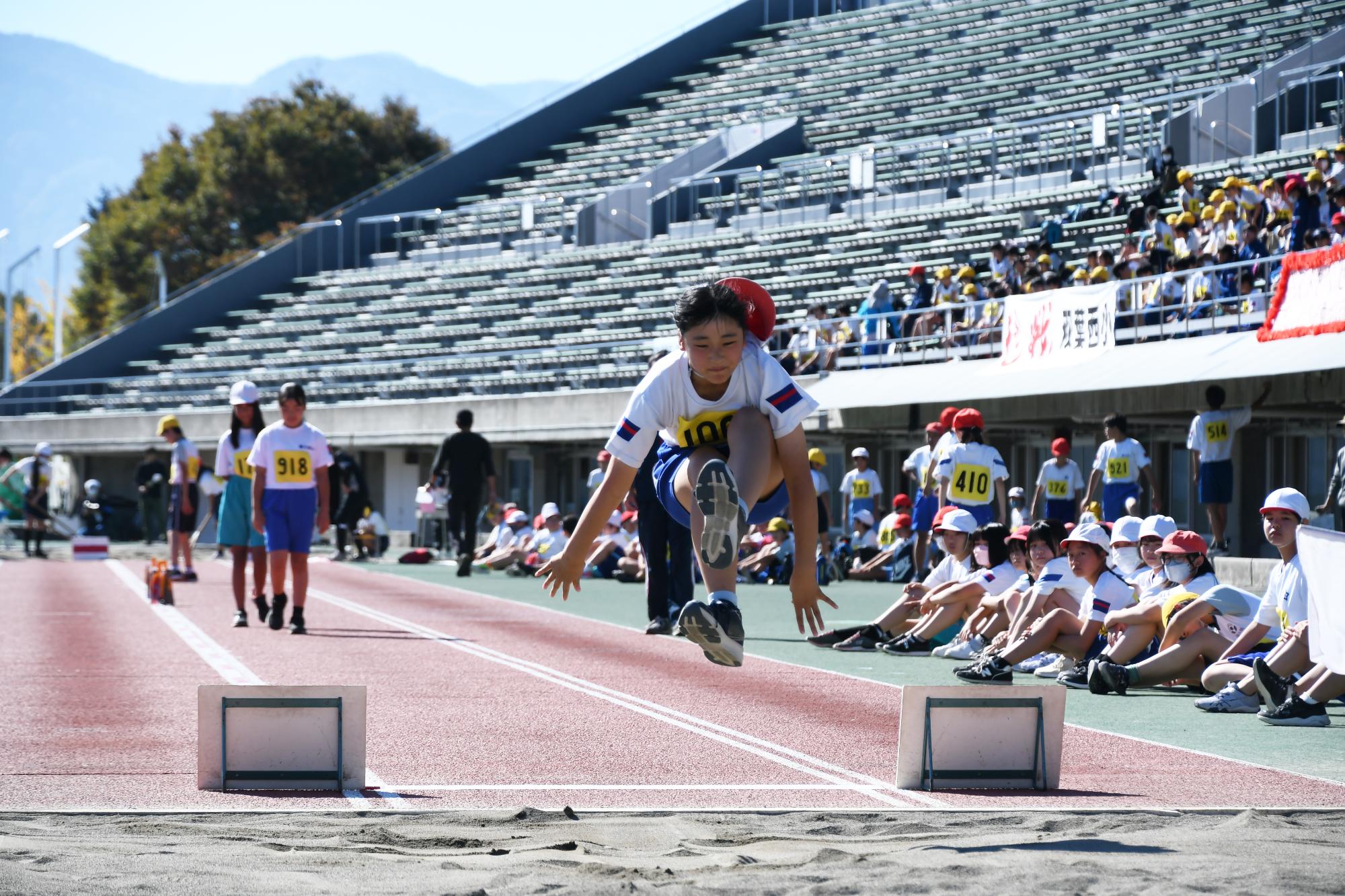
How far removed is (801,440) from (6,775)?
387cm

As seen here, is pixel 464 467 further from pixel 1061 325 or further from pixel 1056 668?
pixel 1056 668

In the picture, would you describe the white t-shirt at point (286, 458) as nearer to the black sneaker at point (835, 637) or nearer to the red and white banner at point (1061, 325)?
the black sneaker at point (835, 637)

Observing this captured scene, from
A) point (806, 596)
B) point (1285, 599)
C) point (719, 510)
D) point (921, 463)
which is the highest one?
point (921, 463)

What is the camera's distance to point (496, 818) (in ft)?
23.5

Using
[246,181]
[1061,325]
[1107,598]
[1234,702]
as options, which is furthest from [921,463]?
[246,181]

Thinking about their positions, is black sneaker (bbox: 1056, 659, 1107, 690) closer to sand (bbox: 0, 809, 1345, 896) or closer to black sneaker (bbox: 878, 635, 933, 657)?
black sneaker (bbox: 878, 635, 933, 657)

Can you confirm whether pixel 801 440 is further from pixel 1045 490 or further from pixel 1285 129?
pixel 1285 129

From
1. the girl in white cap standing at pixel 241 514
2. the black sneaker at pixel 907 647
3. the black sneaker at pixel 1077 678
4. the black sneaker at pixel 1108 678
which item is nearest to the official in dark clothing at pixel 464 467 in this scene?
the girl in white cap standing at pixel 241 514

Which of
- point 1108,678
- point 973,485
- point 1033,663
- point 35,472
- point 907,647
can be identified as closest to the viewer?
point 1108,678

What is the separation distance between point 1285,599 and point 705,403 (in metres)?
4.36

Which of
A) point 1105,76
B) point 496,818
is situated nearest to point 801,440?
point 496,818

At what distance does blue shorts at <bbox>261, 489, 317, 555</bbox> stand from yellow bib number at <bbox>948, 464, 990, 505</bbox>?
629 centimetres

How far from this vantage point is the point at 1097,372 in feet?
71.3

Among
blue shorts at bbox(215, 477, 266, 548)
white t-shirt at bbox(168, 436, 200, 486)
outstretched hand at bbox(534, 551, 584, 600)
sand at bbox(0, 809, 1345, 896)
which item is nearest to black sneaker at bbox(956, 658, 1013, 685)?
sand at bbox(0, 809, 1345, 896)
